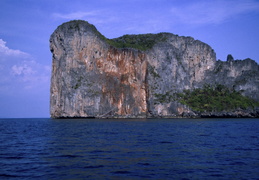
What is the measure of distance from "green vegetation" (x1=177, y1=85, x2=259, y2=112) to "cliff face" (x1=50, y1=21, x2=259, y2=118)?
13.6ft

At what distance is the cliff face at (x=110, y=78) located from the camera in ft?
385

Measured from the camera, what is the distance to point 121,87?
405ft

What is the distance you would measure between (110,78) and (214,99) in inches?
1984

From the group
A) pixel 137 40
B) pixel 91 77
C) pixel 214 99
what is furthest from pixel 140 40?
pixel 214 99

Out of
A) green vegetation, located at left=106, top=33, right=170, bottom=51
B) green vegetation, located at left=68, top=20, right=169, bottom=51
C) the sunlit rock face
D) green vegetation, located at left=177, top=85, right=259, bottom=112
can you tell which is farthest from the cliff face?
green vegetation, located at left=177, top=85, right=259, bottom=112

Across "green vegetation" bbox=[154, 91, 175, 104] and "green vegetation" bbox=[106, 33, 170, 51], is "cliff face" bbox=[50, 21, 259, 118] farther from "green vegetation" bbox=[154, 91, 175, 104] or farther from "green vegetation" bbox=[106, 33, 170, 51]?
"green vegetation" bbox=[106, 33, 170, 51]

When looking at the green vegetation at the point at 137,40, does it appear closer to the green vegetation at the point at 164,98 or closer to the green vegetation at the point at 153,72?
the green vegetation at the point at 153,72

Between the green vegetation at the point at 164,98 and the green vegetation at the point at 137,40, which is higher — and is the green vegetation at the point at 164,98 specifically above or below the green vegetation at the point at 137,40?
below

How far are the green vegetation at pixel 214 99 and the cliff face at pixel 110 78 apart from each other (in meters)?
4.16

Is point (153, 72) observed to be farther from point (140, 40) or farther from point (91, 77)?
point (91, 77)

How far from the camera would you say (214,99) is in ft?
440

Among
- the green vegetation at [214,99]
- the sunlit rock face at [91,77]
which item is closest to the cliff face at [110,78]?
the sunlit rock face at [91,77]

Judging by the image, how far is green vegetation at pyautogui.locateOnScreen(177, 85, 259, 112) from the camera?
127 m

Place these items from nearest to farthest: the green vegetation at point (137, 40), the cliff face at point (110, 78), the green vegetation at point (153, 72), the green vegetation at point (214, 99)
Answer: the cliff face at point (110, 78) → the green vegetation at point (214, 99) → the green vegetation at point (137, 40) → the green vegetation at point (153, 72)
